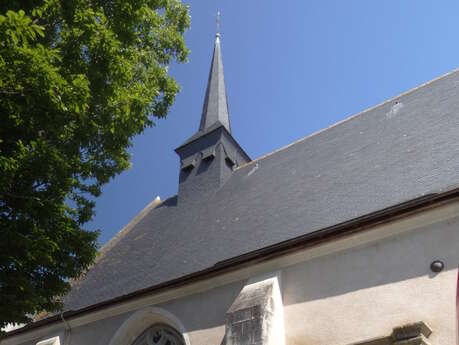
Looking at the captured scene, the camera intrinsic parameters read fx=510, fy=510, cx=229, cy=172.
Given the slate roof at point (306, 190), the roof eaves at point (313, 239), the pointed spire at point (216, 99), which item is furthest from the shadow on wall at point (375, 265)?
the pointed spire at point (216, 99)

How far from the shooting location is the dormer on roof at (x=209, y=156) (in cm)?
1193

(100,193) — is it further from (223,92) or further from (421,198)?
(223,92)

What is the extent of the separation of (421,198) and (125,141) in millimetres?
3542

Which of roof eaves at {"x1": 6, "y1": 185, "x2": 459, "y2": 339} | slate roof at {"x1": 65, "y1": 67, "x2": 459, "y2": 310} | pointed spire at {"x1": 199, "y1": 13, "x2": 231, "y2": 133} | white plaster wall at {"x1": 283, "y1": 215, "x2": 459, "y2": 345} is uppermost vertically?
pointed spire at {"x1": 199, "y1": 13, "x2": 231, "y2": 133}

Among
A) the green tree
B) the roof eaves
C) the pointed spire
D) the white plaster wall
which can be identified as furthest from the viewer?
the pointed spire

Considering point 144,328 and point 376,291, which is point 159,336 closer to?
point 144,328

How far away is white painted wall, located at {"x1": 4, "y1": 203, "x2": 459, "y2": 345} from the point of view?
18.2 feet

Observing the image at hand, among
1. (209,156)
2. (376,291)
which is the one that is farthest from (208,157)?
(376,291)

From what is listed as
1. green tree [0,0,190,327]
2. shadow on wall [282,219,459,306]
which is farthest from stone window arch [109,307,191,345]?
green tree [0,0,190,327]

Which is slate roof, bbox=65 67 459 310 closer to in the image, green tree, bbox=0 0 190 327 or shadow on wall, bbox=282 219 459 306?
shadow on wall, bbox=282 219 459 306

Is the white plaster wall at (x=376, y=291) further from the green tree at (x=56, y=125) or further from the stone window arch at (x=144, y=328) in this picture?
the green tree at (x=56, y=125)

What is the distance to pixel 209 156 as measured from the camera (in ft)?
41.4

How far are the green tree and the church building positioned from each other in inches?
91.6

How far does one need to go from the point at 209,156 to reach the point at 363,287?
7.10 metres
